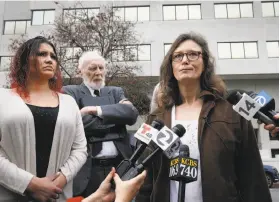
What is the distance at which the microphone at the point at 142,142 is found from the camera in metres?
1.40

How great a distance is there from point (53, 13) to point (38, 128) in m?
19.9

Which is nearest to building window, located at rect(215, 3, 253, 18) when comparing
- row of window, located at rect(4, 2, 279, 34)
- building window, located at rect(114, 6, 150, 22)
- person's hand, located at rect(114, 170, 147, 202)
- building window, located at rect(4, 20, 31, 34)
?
row of window, located at rect(4, 2, 279, 34)

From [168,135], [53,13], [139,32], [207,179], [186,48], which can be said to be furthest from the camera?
[53,13]

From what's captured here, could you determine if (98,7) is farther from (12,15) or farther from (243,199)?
(243,199)

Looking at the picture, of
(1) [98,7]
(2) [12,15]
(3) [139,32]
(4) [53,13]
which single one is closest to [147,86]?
(3) [139,32]

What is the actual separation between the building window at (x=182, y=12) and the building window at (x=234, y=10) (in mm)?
1262

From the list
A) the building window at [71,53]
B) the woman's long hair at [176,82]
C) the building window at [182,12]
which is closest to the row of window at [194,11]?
the building window at [182,12]

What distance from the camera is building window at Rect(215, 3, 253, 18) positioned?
769 inches

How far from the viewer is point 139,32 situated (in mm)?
19000

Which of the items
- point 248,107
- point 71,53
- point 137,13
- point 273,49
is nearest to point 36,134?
point 248,107

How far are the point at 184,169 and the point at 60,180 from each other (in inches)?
36.7

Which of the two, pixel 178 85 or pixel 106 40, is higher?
pixel 106 40

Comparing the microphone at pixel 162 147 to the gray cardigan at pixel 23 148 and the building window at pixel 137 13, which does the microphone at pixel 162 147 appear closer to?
the gray cardigan at pixel 23 148

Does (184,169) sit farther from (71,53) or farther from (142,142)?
(71,53)
